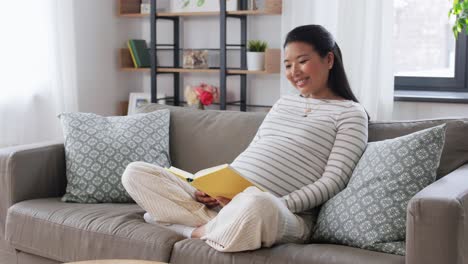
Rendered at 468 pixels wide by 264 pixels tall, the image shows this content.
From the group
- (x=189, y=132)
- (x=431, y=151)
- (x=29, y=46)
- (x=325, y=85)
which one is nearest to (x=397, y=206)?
(x=431, y=151)

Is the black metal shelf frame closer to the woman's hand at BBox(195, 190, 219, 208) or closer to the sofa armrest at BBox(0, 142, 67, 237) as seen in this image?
the sofa armrest at BBox(0, 142, 67, 237)

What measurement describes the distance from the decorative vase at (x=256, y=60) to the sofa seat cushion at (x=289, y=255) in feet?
6.43

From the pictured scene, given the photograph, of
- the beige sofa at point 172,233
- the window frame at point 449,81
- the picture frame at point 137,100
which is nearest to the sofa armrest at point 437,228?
the beige sofa at point 172,233

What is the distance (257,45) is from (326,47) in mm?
1530

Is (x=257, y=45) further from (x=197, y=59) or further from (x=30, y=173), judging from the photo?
(x=30, y=173)

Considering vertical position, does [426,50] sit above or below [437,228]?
above

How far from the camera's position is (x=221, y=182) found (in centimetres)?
221

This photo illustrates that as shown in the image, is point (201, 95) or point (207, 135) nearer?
point (207, 135)

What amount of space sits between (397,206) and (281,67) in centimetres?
198

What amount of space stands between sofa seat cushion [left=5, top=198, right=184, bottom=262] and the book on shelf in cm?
184

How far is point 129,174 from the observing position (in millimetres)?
2418

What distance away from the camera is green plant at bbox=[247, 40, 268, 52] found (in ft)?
13.1

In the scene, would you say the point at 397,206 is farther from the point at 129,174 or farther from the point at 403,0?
the point at 403,0

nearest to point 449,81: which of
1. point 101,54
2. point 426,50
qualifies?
point 426,50
